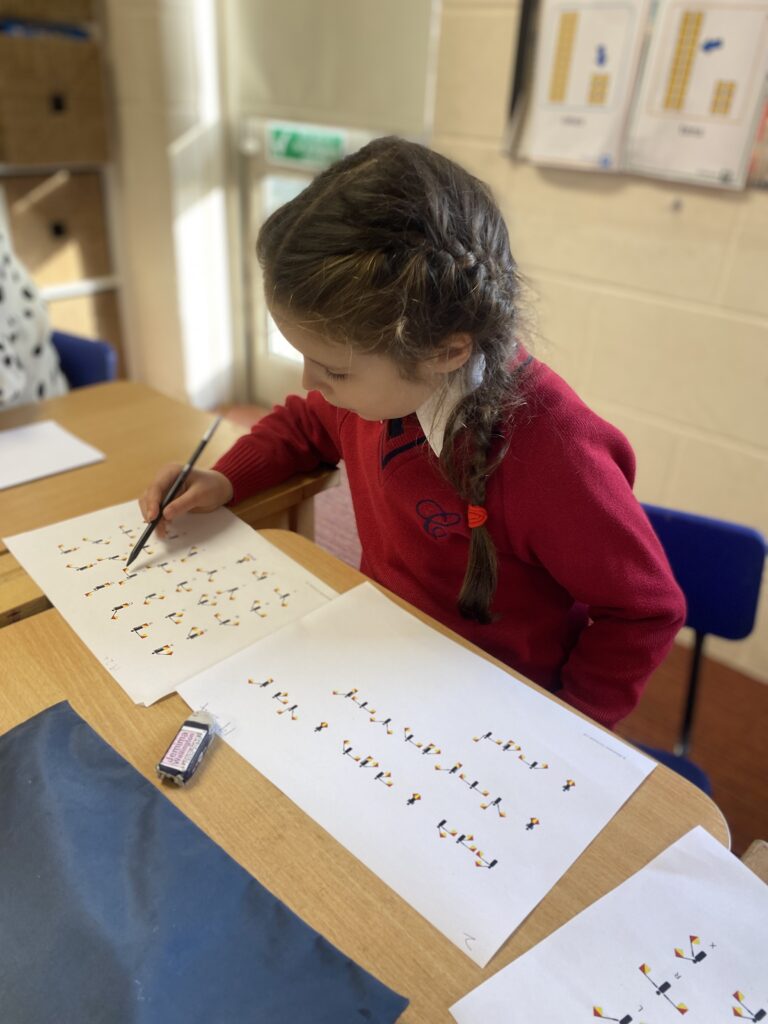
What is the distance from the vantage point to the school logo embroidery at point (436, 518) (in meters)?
0.86

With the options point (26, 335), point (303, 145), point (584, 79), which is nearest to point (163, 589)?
point (26, 335)

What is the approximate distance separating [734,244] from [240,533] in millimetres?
1193

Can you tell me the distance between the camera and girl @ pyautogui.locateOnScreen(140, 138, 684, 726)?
2.16 feet

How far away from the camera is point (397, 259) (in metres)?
0.65

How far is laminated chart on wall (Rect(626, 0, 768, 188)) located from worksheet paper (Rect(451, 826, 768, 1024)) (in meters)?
1.38


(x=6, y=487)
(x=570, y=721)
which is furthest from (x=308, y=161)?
(x=570, y=721)

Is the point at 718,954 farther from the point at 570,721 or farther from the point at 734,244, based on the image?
the point at 734,244

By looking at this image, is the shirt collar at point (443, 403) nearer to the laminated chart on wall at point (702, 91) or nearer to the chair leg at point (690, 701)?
the chair leg at point (690, 701)

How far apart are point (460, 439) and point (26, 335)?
1.22 m

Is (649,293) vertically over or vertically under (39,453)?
over

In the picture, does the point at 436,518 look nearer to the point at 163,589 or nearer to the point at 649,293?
the point at 163,589

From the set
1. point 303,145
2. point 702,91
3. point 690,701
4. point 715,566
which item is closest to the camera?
point 715,566

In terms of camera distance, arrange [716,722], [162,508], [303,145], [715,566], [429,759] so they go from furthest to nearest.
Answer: [303,145]
[716,722]
[715,566]
[162,508]
[429,759]

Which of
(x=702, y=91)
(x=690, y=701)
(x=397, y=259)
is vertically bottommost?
(x=690, y=701)
